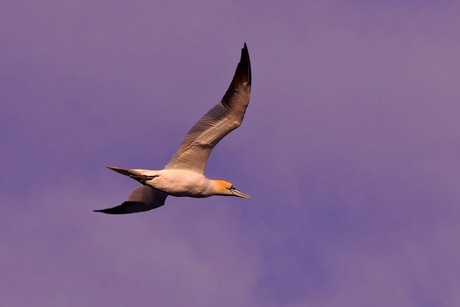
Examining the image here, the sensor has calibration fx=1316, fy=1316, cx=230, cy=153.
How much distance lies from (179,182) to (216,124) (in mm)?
2347

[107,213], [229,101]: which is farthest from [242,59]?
[107,213]

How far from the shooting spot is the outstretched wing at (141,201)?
46.5 m

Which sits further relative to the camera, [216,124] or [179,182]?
[179,182]

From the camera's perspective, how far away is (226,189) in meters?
45.1

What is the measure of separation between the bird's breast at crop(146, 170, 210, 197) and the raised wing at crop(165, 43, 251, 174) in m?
0.31

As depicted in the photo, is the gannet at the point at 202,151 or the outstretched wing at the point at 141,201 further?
the outstretched wing at the point at 141,201

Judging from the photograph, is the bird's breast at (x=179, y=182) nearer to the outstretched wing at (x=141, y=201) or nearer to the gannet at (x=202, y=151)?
the gannet at (x=202, y=151)

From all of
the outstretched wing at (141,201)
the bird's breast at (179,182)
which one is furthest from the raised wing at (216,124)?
the outstretched wing at (141,201)

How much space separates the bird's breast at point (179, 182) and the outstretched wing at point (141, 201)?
268 cm

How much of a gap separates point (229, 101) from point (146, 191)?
5888 mm

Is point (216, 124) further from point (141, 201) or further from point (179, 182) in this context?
point (141, 201)

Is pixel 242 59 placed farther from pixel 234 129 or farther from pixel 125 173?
pixel 125 173

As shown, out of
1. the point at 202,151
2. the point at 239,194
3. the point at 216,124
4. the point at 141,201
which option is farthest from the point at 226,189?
the point at 141,201

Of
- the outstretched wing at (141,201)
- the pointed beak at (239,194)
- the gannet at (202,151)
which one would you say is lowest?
the outstretched wing at (141,201)
